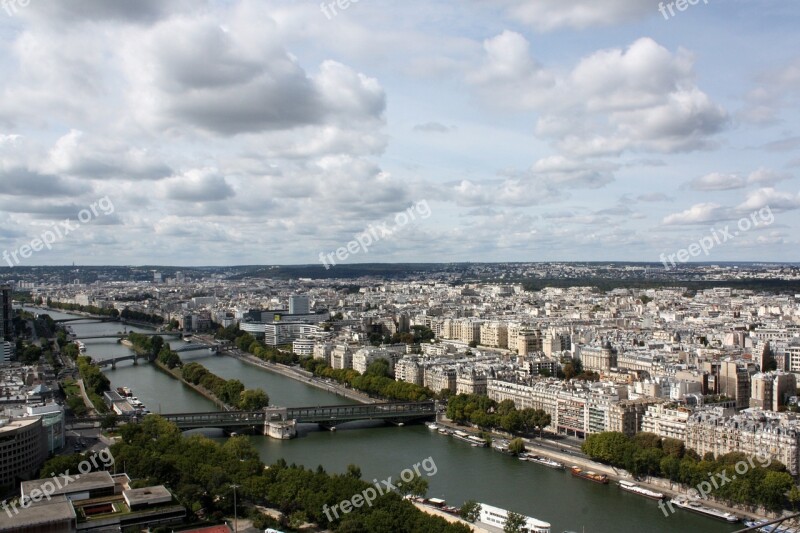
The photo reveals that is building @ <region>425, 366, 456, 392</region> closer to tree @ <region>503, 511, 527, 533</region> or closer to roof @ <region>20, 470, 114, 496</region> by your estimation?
tree @ <region>503, 511, 527, 533</region>

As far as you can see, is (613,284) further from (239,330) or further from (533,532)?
(533,532)

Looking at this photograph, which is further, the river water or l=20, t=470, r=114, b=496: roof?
the river water

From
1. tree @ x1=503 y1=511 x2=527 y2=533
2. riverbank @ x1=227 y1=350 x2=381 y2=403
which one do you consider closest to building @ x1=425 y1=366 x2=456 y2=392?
riverbank @ x1=227 y1=350 x2=381 y2=403

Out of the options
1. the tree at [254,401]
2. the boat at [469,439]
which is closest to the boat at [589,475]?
the boat at [469,439]

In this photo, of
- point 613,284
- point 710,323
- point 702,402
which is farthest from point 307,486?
point 613,284

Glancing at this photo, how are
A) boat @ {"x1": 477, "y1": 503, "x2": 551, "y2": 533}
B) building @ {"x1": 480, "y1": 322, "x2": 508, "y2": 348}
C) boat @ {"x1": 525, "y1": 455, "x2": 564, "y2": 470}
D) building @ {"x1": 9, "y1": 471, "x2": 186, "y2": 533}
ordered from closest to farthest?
building @ {"x1": 9, "y1": 471, "x2": 186, "y2": 533} → boat @ {"x1": 477, "y1": 503, "x2": 551, "y2": 533} → boat @ {"x1": 525, "y1": 455, "x2": 564, "y2": 470} → building @ {"x1": 480, "y1": 322, "x2": 508, "y2": 348}
